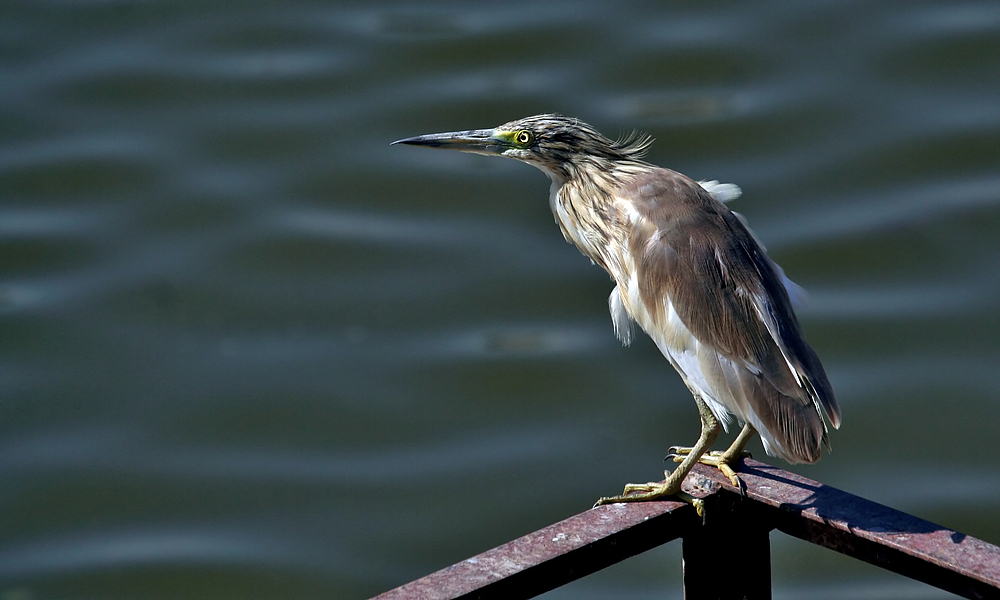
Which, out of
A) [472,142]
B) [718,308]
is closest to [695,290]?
[718,308]

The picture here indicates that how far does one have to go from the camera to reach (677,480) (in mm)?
2174

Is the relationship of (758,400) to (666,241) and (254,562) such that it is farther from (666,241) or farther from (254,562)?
(254,562)

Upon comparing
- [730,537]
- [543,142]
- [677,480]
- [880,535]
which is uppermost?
[543,142]

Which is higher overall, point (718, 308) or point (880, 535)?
point (718, 308)

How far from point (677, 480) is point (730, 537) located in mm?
151

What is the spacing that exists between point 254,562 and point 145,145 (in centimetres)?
197

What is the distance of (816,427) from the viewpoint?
2314mm

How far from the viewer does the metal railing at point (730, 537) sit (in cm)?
170

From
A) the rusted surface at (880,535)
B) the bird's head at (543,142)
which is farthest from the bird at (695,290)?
the rusted surface at (880,535)

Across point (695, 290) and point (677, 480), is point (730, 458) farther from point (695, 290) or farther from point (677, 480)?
point (695, 290)

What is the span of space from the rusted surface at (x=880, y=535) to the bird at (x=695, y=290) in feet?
0.37

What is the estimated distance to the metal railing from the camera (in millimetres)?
1695

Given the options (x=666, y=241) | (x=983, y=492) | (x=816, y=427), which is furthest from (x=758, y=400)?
(x=983, y=492)

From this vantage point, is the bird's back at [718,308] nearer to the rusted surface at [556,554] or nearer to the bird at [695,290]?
the bird at [695,290]
